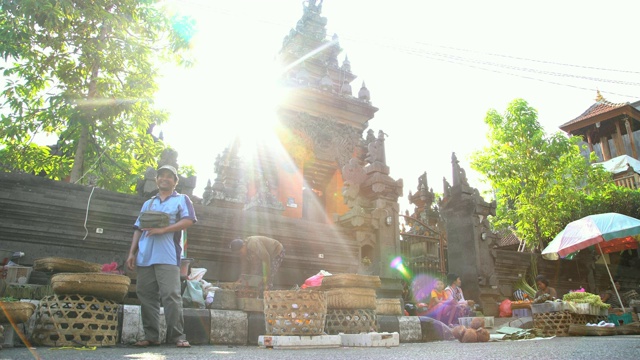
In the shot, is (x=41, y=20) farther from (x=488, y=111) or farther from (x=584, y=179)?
(x=584, y=179)

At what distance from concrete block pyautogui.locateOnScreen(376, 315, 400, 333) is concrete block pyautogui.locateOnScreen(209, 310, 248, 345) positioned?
184cm

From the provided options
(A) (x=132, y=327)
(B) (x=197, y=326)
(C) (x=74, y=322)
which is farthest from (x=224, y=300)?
(C) (x=74, y=322)

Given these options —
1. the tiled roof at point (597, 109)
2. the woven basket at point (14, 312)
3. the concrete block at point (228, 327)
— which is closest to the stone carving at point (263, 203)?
the concrete block at point (228, 327)

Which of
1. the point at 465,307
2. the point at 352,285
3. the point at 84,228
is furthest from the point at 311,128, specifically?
the point at 352,285

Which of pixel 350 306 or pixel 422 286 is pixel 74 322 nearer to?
pixel 350 306

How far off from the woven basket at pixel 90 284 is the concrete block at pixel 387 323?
11.0 feet

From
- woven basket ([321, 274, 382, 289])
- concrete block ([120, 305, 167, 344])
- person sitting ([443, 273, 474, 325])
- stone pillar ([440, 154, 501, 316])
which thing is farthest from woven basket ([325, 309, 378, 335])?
stone pillar ([440, 154, 501, 316])

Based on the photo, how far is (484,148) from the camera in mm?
18359

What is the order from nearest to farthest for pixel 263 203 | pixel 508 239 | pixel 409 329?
pixel 409 329, pixel 263 203, pixel 508 239

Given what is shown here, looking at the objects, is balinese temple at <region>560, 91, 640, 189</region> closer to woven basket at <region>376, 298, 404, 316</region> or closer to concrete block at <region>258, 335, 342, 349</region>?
woven basket at <region>376, 298, 404, 316</region>

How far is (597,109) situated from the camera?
29.5 m

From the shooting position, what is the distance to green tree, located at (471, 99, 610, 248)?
55.5 ft

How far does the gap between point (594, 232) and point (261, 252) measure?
7.45 m

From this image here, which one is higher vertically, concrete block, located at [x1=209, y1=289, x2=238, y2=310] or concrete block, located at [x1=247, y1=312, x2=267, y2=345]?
concrete block, located at [x1=209, y1=289, x2=238, y2=310]
